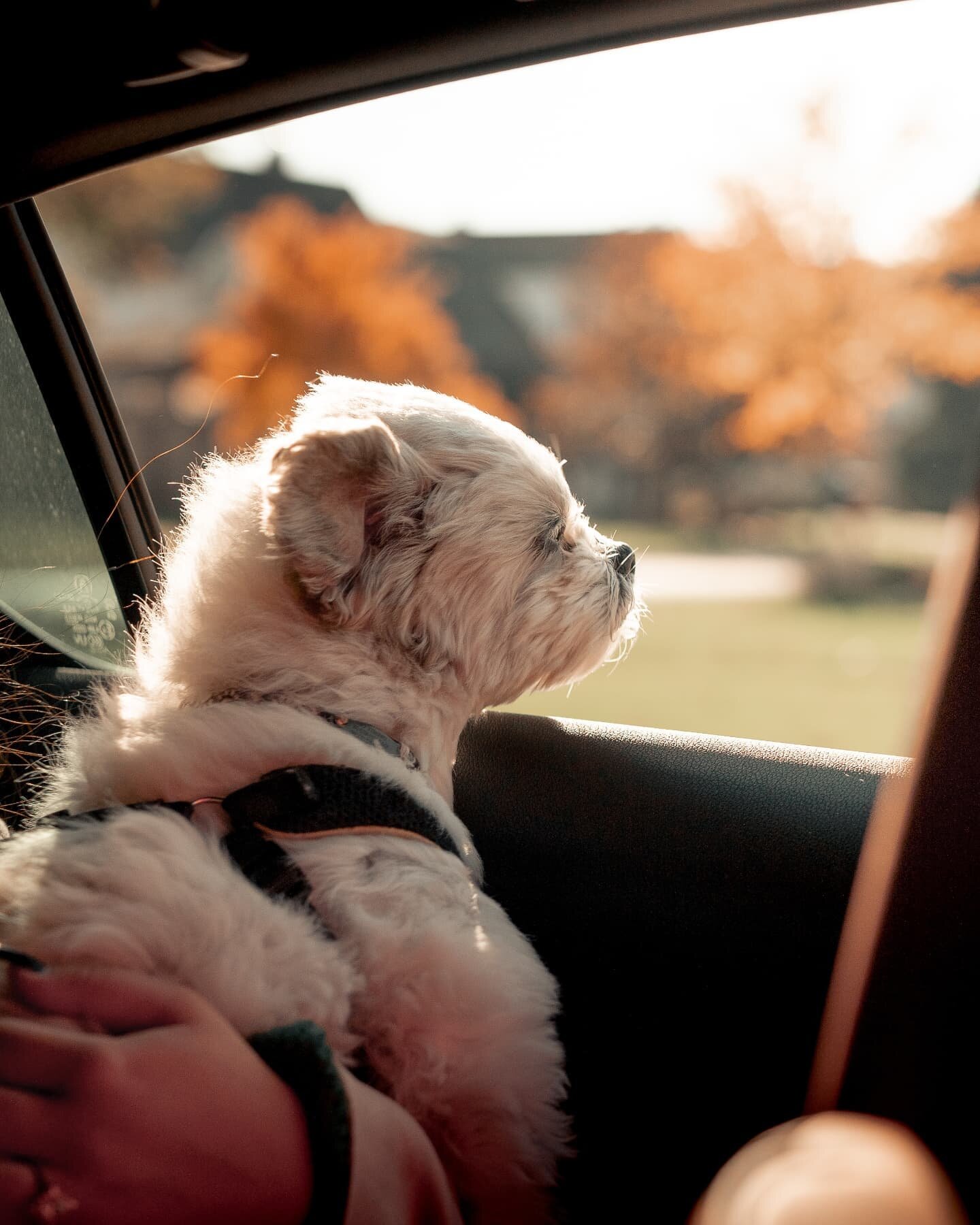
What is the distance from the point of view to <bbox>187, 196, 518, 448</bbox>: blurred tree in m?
19.3

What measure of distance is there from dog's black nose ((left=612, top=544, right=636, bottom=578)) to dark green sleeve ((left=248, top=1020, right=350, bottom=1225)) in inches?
64.7

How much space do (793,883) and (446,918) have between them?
40.7 inches

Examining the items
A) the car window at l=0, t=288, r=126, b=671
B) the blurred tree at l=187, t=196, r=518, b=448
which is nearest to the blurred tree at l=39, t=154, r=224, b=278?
the blurred tree at l=187, t=196, r=518, b=448

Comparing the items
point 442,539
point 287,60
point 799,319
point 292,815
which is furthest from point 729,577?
point 292,815

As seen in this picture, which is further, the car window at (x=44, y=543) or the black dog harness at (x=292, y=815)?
the car window at (x=44, y=543)

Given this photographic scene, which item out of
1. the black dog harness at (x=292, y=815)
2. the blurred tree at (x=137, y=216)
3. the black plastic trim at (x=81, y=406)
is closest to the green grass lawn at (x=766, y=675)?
the black plastic trim at (x=81, y=406)

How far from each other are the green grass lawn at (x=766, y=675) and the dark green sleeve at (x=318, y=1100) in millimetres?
7682

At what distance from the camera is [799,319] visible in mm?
19344

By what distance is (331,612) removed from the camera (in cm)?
221

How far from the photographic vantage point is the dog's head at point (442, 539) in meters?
2.14

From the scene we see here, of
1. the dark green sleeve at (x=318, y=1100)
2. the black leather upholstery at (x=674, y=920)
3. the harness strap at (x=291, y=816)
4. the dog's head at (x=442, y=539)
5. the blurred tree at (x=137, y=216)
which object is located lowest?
the black leather upholstery at (x=674, y=920)

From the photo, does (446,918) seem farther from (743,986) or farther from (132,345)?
(132,345)

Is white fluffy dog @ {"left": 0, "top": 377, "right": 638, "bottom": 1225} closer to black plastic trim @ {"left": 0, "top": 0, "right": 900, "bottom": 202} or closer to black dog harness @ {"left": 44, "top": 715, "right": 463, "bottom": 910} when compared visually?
black dog harness @ {"left": 44, "top": 715, "right": 463, "bottom": 910}

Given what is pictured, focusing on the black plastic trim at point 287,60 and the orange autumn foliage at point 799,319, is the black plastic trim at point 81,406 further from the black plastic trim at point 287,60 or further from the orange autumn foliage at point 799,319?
the orange autumn foliage at point 799,319
